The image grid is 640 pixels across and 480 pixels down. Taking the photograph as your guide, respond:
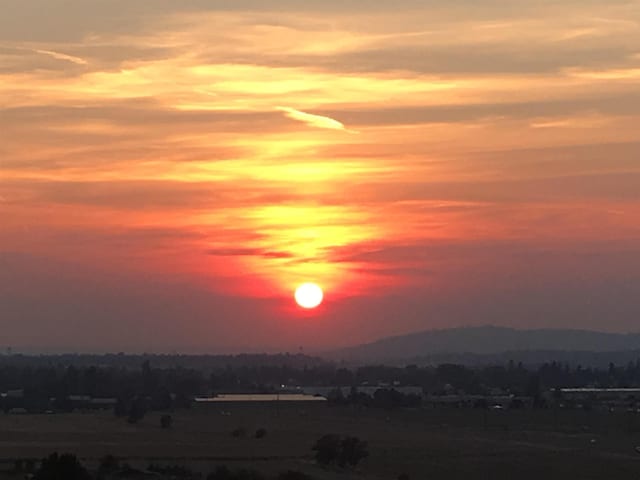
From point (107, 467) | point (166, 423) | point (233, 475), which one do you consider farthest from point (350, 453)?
point (166, 423)

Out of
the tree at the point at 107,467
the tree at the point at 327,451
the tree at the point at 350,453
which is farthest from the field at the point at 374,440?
the tree at the point at 107,467

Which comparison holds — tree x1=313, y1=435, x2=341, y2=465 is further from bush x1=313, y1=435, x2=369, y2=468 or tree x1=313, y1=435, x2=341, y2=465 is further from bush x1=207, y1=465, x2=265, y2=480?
bush x1=207, y1=465, x2=265, y2=480

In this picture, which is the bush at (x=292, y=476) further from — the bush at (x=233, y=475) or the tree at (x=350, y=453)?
the tree at (x=350, y=453)

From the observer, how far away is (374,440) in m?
98.4

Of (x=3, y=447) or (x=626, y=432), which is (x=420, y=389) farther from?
(x=3, y=447)

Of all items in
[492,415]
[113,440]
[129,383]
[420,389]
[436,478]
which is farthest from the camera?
[420,389]

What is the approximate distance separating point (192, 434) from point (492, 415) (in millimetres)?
34564

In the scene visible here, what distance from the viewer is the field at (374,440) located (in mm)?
77875

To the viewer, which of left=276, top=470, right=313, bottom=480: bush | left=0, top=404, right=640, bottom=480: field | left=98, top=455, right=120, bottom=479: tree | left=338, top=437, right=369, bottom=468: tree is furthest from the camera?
left=338, top=437, right=369, bottom=468: tree

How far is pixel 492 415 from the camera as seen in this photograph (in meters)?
130

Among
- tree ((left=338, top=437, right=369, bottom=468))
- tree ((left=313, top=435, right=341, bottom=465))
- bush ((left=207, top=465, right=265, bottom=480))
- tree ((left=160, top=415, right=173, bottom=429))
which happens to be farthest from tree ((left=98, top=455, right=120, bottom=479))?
tree ((left=160, top=415, right=173, bottom=429))

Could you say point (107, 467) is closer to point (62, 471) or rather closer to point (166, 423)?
point (62, 471)

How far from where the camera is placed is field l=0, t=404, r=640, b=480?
77.9 meters

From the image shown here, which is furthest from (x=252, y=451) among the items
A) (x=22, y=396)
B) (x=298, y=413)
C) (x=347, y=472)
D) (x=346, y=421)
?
(x=22, y=396)
